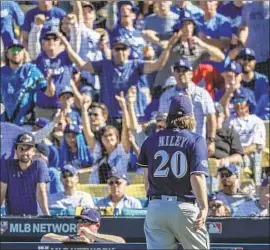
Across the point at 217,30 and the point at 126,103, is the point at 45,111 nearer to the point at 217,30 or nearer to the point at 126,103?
the point at 126,103

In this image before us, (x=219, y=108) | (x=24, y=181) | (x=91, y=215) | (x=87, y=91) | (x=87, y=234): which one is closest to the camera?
(x=91, y=215)

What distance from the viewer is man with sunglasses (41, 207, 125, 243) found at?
859 centimetres

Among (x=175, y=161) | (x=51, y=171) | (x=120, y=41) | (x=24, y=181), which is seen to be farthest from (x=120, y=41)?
(x=175, y=161)

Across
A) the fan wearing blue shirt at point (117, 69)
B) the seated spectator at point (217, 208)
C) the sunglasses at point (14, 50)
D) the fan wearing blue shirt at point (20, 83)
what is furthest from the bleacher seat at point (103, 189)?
the sunglasses at point (14, 50)

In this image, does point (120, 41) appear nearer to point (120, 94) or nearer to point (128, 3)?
point (128, 3)

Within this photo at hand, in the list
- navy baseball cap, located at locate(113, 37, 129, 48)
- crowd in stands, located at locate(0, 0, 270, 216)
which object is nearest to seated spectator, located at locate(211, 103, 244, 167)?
crowd in stands, located at locate(0, 0, 270, 216)

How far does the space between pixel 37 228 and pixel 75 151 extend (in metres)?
1.01

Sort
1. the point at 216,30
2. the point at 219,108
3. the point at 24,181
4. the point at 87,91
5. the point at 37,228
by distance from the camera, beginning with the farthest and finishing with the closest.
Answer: the point at 216,30, the point at 87,91, the point at 219,108, the point at 24,181, the point at 37,228

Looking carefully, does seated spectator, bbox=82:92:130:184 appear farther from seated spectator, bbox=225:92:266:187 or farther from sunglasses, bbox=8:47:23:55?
seated spectator, bbox=225:92:266:187

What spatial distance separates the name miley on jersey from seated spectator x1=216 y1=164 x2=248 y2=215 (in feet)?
10.8

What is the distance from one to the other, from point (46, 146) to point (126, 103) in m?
1.05

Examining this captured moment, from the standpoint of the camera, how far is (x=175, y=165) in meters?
6.14

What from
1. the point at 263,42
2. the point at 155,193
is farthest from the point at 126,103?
the point at 155,193

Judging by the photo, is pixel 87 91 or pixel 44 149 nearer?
pixel 44 149
